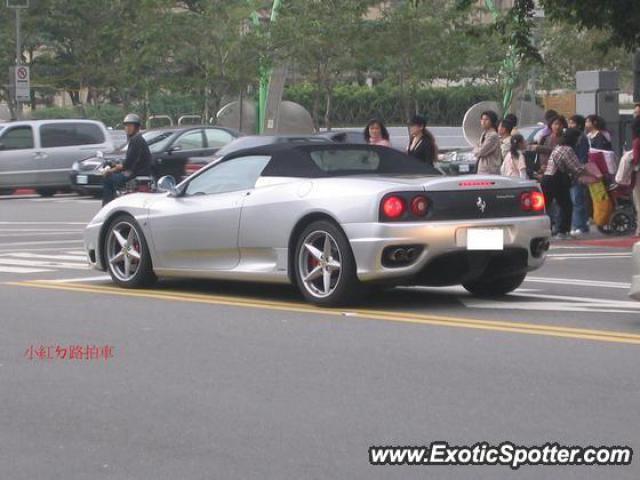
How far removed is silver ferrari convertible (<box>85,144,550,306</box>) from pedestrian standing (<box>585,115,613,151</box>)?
9.00m

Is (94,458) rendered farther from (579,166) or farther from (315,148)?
(579,166)

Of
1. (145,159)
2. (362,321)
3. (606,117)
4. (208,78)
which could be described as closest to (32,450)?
(362,321)

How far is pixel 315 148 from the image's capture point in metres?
12.9

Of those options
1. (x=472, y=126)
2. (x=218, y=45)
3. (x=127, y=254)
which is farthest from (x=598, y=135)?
(x=218, y=45)

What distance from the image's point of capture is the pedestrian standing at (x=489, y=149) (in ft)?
63.5

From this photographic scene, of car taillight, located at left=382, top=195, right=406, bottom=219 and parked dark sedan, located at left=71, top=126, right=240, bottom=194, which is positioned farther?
parked dark sedan, located at left=71, top=126, right=240, bottom=194

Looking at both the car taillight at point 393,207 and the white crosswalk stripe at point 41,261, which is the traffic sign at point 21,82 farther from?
the car taillight at point 393,207

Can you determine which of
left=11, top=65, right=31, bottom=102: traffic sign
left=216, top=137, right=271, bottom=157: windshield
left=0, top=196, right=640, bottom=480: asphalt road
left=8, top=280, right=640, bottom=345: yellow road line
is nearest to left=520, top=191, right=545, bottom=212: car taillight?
left=0, top=196, right=640, bottom=480: asphalt road

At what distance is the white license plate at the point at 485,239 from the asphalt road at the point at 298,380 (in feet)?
1.70

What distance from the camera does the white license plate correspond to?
1170 cm

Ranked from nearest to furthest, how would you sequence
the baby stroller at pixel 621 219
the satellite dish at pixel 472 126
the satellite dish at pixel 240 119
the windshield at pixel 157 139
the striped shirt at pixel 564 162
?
the striped shirt at pixel 564 162 < the baby stroller at pixel 621 219 < the windshield at pixel 157 139 < the satellite dish at pixel 472 126 < the satellite dish at pixel 240 119

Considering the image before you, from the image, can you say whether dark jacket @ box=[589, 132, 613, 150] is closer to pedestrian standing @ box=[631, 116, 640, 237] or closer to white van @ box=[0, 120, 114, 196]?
pedestrian standing @ box=[631, 116, 640, 237]

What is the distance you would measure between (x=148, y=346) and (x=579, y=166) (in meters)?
11.0

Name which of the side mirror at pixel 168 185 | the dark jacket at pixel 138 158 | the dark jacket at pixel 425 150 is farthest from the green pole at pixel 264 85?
the side mirror at pixel 168 185
